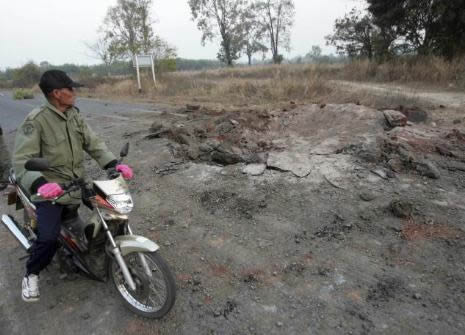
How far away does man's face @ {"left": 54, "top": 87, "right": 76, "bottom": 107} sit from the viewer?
2.36 metres

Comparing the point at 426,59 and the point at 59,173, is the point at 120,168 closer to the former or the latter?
the point at 59,173

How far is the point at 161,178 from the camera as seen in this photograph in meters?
5.04

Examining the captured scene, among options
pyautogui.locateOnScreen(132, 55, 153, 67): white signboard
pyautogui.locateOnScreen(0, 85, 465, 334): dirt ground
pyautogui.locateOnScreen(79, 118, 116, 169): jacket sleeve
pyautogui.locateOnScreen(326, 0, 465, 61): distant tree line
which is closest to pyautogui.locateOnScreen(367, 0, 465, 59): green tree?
pyautogui.locateOnScreen(326, 0, 465, 61): distant tree line

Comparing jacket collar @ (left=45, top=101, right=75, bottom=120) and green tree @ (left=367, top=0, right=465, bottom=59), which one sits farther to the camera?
green tree @ (left=367, top=0, right=465, bottom=59)

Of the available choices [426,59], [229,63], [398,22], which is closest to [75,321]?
[426,59]

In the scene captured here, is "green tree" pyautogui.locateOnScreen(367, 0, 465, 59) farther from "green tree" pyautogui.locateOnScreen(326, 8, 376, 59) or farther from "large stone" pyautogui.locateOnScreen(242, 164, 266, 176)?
"large stone" pyautogui.locateOnScreen(242, 164, 266, 176)

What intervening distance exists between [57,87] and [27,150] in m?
0.50

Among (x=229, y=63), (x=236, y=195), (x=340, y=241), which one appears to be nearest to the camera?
(x=340, y=241)

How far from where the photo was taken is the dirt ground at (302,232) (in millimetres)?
2371

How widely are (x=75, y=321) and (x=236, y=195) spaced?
2.38m

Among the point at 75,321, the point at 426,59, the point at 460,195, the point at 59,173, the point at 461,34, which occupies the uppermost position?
the point at 461,34

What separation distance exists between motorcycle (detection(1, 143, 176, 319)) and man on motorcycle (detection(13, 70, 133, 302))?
0.48 ft

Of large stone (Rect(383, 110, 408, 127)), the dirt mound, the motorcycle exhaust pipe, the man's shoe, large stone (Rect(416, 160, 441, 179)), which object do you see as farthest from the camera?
large stone (Rect(383, 110, 408, 127))

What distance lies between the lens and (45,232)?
2381mm
